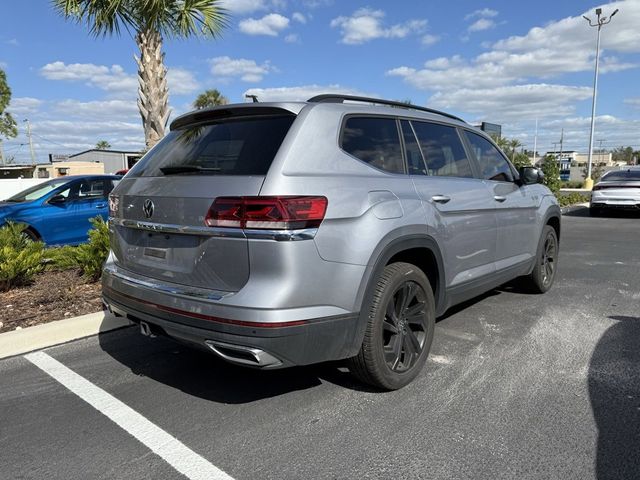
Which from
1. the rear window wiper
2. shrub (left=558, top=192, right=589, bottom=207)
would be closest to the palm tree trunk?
the rear window wiper

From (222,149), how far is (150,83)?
22.4 feet

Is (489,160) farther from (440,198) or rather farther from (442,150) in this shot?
(440,198)

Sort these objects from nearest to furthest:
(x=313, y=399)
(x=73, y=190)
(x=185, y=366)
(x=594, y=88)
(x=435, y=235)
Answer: (x=313, y=399)
(x=435, y=235)
(x=185, y=366)
(x=73, y=190)
(x=594, y=88)

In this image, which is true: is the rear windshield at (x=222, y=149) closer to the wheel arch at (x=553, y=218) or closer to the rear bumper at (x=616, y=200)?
the wheel arch at (x=553, y=218)

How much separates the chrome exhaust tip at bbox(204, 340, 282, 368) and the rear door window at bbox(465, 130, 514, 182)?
2.83 metres

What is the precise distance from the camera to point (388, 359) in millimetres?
3367

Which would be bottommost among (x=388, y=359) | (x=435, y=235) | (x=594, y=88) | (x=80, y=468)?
(x=80, y=468)

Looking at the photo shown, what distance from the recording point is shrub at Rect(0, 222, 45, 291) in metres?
5.57

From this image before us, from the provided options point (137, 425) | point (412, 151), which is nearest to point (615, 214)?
point (412, 151)

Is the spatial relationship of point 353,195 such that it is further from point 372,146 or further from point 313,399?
point 313,399

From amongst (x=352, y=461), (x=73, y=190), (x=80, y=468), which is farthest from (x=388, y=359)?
(x=73, y=190)

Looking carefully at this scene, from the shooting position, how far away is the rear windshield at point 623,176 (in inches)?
570

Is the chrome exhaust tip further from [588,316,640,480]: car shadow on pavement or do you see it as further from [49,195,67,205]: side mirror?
[49,195,67,205]: side mirror

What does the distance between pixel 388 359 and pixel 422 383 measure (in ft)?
1.22
